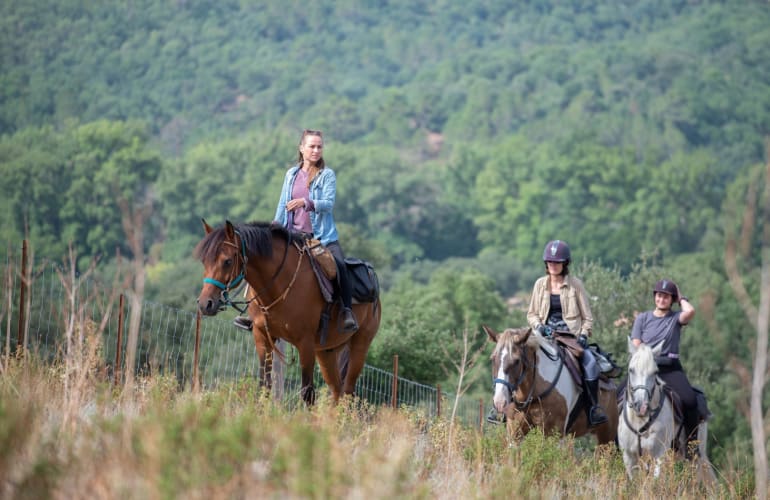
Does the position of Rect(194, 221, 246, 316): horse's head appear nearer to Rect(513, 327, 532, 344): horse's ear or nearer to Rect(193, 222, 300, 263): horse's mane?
Rect(193, 222, 300, 263): horse's mane

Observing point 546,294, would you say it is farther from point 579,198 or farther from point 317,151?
point 579,198

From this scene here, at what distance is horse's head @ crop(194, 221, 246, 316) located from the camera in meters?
10.7

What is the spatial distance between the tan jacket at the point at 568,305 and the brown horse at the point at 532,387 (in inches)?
24.5

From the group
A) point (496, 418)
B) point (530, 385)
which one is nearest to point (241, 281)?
point (496, 418)

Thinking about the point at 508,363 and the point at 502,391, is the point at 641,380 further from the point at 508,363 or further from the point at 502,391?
the point at 502,391

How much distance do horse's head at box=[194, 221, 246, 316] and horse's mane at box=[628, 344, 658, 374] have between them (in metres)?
4.85

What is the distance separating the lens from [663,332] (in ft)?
47.6

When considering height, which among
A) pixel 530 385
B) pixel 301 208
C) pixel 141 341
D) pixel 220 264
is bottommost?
pixel 141 341

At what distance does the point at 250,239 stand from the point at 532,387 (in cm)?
323

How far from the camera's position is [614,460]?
13.1m

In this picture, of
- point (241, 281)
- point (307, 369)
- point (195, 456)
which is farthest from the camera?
point (307, 369)

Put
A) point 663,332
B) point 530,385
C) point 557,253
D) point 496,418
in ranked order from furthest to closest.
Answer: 1. point 663,332
2. point 557,253
3. point 530,385
4. point 496,418

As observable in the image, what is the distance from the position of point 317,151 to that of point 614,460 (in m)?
4.35

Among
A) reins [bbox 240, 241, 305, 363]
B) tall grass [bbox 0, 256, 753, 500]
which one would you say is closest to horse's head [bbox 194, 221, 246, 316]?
reins [bbox 240, 241, 305, 363]
